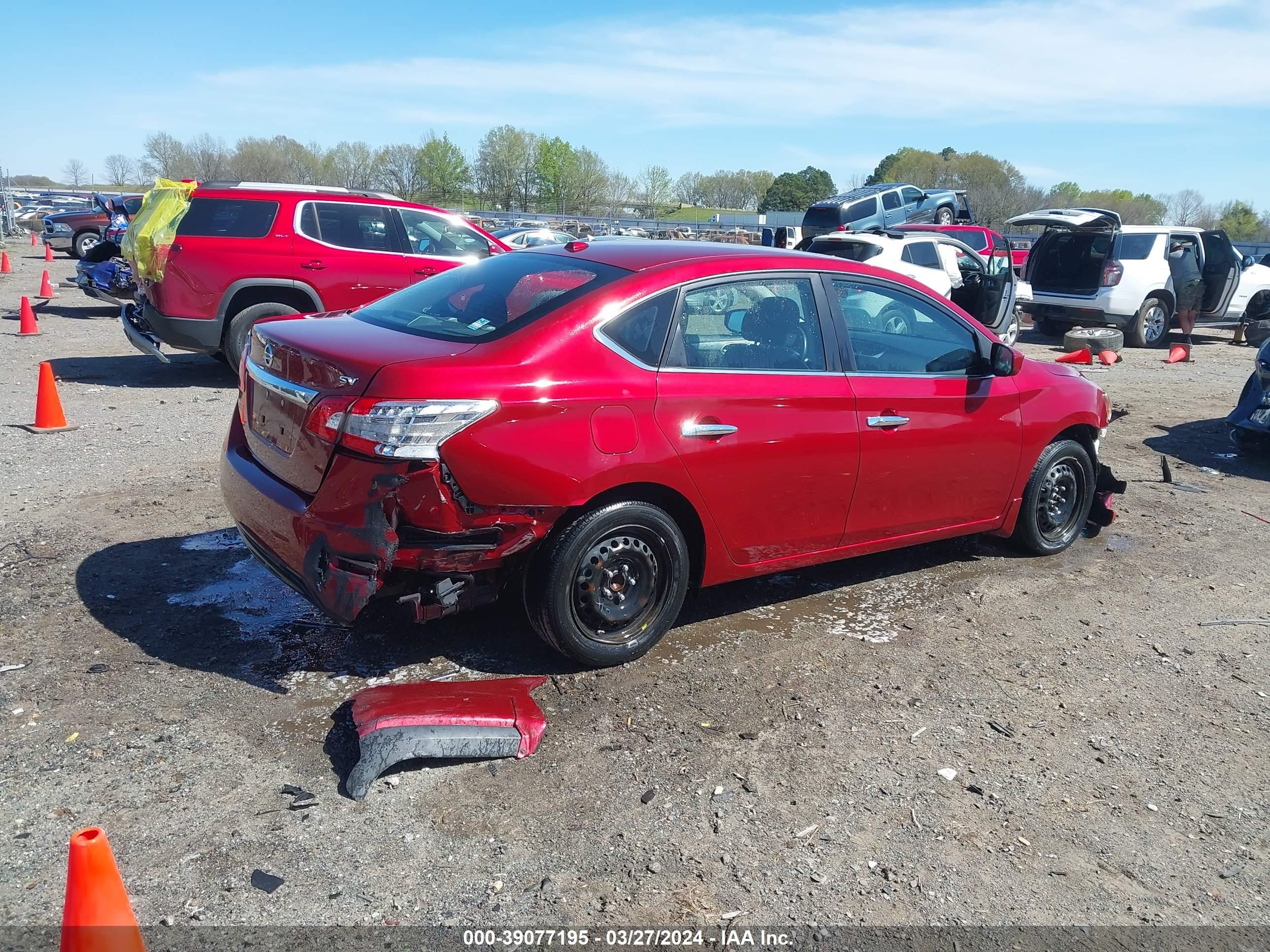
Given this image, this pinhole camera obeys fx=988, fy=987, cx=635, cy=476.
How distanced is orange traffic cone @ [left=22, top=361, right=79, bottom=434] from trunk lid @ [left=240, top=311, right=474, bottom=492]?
448 centimetres

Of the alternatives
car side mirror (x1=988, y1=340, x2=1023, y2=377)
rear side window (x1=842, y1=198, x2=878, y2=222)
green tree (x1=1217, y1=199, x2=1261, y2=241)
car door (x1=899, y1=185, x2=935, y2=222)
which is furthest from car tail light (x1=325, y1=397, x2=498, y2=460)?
green tree (x1=1217, y1=199, x2=1261, y2=241)

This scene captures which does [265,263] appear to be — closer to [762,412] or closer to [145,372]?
[145,372]

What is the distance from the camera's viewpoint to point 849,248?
14.1 meters

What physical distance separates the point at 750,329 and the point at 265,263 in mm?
6879

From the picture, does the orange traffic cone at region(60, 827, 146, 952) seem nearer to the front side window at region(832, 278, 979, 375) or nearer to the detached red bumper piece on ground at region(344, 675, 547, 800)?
the detached red bumper piece on ground at region(344, 675, 547, 800)

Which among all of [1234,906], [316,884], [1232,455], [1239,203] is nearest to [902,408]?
[1234,906]

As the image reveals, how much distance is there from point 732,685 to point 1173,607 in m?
2.70

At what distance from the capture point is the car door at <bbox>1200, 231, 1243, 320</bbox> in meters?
16.3

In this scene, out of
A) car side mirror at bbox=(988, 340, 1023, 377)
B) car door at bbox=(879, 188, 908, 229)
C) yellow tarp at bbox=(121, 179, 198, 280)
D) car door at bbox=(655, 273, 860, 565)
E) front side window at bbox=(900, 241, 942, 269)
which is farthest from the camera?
car door at bbox=(879, 188, 908, 229)

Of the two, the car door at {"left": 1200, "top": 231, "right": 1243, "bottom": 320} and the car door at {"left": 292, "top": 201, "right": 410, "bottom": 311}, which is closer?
the car door at {"left": 292, "top": 201, "right": 410, "bottom": 311}

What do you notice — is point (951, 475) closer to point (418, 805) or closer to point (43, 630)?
point (418, 805)

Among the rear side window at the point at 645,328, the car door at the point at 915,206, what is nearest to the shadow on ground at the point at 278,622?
the rear side window at the point at 645,328

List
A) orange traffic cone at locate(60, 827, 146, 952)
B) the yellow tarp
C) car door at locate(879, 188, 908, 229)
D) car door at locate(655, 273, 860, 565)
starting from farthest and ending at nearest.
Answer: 1. car door at locate(879, 188, 908, 229)
2. the yellow tarp
3. car door at locate(655, 273, 860, 565)
4. orange traffic cone at locate(60, 827, 146, 952)

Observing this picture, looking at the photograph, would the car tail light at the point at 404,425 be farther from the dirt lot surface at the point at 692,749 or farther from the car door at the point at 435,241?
the car door at the point at 435,241
